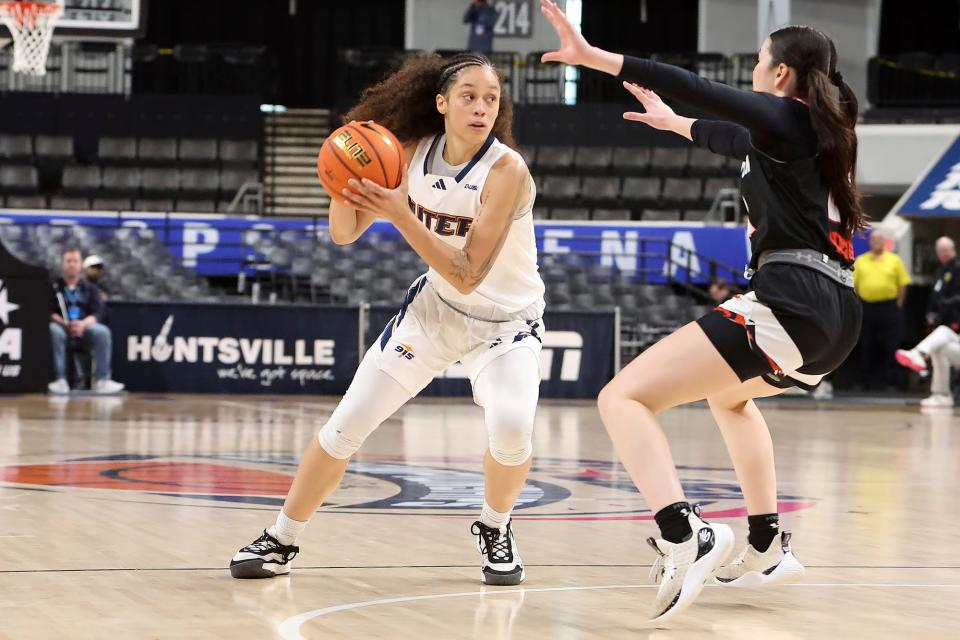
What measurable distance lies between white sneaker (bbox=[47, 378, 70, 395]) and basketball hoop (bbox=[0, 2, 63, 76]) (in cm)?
318

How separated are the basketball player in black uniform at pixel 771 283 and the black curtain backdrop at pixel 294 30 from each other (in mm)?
24434

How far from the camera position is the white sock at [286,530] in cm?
482

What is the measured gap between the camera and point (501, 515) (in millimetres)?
4980

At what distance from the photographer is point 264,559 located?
4758 mm

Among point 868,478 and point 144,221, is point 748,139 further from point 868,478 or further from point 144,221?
point 144,221

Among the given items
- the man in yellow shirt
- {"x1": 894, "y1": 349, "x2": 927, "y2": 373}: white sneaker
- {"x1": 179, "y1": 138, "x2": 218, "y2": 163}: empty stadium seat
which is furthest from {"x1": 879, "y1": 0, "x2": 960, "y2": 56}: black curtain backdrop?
{"x1": 894, "y1": 349, "x2": 927, "y2": 373}: white sneaker

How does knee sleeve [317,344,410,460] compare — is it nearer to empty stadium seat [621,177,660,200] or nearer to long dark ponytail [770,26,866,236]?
long dark ponytail [770,26,866,236]

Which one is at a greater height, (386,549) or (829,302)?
(829,302)

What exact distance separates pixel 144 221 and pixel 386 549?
51.8ft

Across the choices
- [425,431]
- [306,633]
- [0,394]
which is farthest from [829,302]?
[0,394]

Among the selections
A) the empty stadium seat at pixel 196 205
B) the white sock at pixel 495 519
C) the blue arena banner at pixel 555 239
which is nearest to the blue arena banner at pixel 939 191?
the blue arena banner at pixel 555 239

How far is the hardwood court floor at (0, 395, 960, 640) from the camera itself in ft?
13.4

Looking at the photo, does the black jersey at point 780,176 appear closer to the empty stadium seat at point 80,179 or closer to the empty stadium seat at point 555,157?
the empty stadium seat at point 555,157

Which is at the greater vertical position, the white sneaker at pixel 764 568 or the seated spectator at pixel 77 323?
the white sneaker at pixel 764 568
